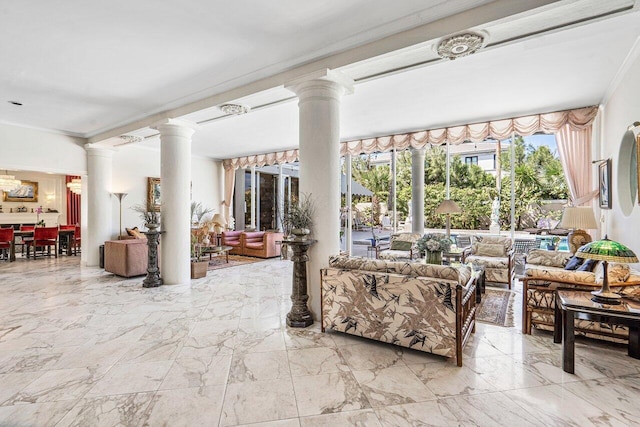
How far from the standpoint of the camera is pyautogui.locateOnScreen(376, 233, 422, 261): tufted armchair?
6255 mm

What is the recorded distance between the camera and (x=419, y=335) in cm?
285

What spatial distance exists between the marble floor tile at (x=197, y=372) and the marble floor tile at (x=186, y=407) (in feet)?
0.25

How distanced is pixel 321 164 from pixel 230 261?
5.29 metres

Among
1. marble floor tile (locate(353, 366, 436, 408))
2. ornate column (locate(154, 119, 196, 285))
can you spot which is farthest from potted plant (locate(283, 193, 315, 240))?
ornate column (locate(154, 119, 196, 285))

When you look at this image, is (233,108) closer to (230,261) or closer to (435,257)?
(435,257)

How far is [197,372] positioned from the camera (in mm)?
2621

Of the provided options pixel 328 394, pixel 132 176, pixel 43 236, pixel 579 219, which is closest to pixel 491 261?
pixel 579 219

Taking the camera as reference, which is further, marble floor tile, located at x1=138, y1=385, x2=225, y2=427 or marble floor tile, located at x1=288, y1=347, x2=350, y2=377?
marble floor tile, located at x1=288, y1=347, x2=350, y2=377

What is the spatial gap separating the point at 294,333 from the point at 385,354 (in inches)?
39.0

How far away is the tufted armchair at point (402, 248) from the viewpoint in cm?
625

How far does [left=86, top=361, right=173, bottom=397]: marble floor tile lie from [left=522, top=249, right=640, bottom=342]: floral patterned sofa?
3.54m

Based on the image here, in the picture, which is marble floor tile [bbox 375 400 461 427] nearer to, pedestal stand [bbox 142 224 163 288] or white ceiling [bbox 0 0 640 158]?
white ceiling [bbox 0 0 640 158]

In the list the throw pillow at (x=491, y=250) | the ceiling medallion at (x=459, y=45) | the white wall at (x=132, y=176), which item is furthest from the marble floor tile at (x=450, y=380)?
the white wall at (x=132, y=176)

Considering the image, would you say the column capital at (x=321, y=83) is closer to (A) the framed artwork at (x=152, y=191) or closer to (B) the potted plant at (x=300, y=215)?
(B) the potted plant at (x=300, y=215)
